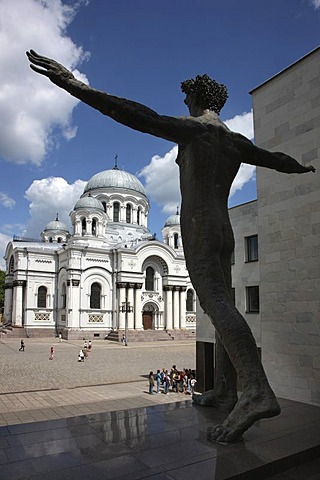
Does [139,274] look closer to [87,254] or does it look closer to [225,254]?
[87,254]

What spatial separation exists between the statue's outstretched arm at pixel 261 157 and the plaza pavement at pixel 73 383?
10.1 meters

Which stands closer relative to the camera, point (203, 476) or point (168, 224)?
point (203, 476)

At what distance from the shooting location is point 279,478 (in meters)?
3.38

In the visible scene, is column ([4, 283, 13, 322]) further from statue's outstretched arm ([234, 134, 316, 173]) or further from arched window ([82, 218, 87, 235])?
statue's outstretched arm ([234, 134, 316, 173])

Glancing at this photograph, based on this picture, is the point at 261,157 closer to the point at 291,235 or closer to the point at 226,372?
the point at 226,372

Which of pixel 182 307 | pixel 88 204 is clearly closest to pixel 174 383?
pixel 182 307

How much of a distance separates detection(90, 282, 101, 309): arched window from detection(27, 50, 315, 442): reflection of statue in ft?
135

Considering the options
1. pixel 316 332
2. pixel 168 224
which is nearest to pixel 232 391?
pixel 316 332

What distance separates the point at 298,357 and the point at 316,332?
0.62 m

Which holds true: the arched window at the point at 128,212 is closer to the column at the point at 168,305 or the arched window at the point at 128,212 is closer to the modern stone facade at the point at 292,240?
the column at the point at 168,305

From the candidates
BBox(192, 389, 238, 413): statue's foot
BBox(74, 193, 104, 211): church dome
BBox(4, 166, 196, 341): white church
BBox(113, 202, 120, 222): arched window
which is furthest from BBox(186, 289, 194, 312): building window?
BBox(192, 389, 238, 413): statue's foot

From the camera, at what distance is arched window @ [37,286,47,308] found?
4581 cm

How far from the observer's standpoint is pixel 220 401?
15.9 ft

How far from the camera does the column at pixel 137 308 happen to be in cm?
4553
